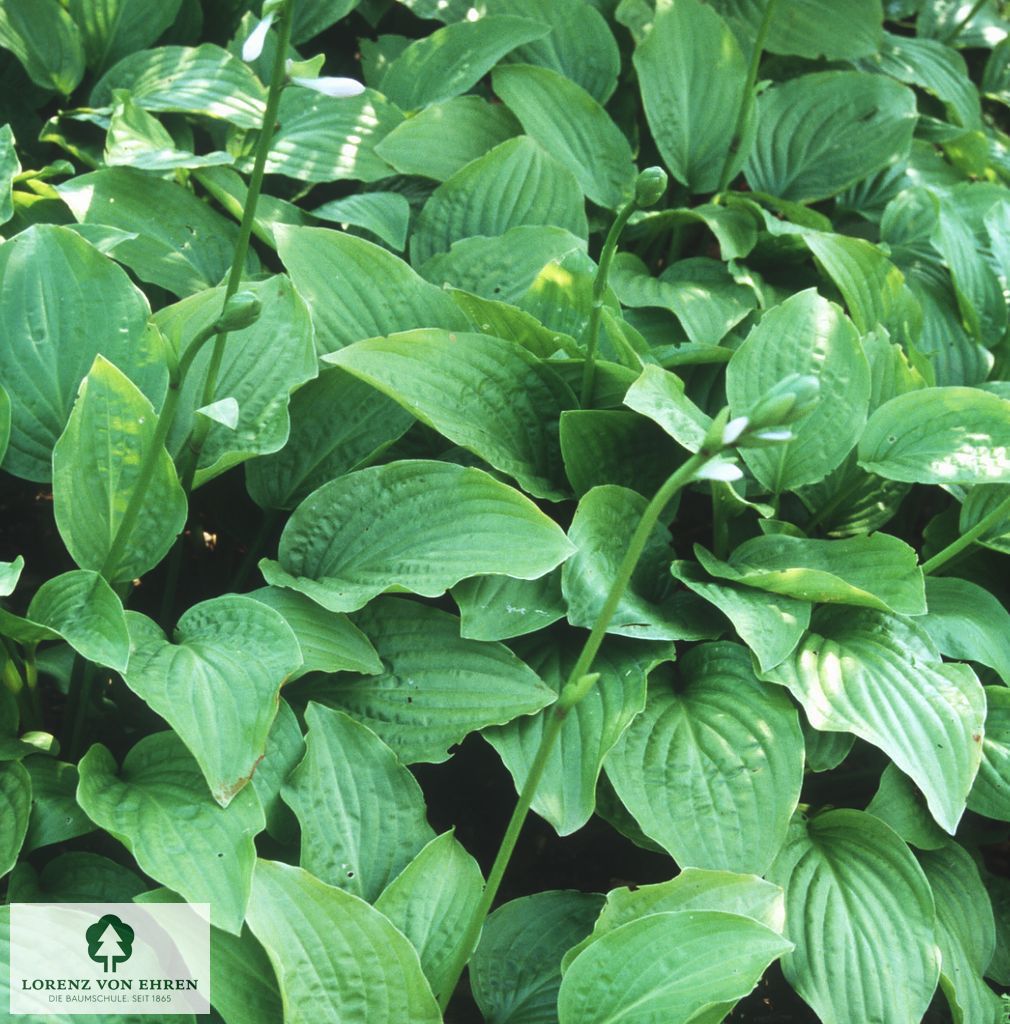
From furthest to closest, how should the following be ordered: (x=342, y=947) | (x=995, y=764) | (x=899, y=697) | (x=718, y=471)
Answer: (x=995, y=764)
(x=899, y=697)
(x=342, y=947)
(x=718, y=471)

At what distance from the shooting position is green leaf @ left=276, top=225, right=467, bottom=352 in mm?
1939

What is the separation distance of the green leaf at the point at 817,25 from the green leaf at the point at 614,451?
159 cm

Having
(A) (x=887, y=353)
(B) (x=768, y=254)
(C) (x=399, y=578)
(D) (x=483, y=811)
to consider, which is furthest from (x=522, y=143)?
(D) (x=483, y=811)

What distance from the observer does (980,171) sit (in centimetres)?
304

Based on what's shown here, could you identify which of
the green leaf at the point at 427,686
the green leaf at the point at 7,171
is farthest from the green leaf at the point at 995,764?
the green leaf at the point at 7,171

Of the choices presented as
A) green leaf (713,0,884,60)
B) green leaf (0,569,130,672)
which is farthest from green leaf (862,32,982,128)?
green leaf (0,569,130,672)

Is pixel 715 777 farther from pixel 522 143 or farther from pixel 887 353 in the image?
pixel 522 143

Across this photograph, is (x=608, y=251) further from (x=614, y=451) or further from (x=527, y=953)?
(x=527, y=953)

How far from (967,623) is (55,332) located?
5.19 feet

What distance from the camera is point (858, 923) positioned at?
1.65 metres

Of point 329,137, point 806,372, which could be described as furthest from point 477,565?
point 329,137

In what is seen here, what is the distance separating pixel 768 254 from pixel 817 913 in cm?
149

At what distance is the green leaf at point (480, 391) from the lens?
175 centimetres

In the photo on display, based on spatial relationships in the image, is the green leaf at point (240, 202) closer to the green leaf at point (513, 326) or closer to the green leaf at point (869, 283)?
the green leaf at point (513, 326)
